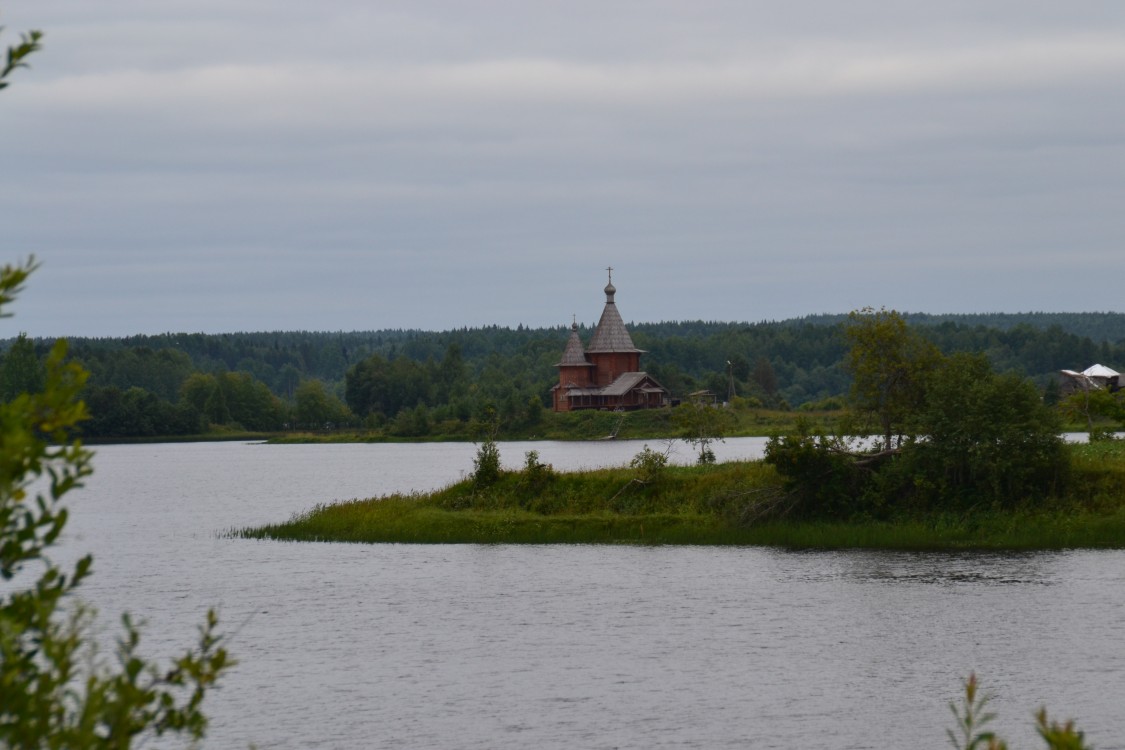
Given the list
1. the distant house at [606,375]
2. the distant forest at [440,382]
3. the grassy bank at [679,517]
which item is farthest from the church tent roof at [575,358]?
the grassy bank at [679,517]

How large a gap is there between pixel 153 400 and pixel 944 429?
10439cm

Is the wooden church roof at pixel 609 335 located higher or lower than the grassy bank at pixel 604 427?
higher

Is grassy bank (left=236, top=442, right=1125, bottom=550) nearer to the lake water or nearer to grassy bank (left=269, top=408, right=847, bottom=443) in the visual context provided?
the lake water

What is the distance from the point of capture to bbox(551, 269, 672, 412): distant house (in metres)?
119

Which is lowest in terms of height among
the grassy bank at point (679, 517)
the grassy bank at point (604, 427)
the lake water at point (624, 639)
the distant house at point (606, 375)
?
the lake water at point (624, 639)

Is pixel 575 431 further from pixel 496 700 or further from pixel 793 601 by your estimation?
pixel 496 700

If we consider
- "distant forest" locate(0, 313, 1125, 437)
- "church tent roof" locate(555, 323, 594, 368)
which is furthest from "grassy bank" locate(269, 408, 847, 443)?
"church tent roof" locate(555, 323, 594, 368)

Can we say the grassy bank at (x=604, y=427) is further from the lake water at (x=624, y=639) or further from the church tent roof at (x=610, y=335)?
the lake water at (x=624, y=639)

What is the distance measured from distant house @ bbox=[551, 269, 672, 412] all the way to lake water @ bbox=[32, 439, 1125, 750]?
7344 centimetres

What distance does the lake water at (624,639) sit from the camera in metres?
21.7

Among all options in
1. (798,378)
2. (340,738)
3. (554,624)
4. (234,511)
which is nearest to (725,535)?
(554,624)

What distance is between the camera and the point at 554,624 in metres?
30.2

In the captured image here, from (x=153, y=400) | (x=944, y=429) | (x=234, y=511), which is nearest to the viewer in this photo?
(x=944, y=429)

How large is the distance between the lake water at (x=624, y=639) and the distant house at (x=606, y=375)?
73443mm
